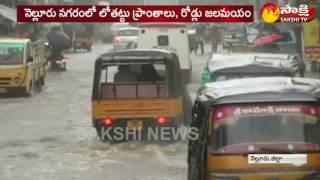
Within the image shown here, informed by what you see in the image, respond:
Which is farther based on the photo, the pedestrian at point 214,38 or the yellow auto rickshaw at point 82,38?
the yellow auto rickshaw at point 82,38

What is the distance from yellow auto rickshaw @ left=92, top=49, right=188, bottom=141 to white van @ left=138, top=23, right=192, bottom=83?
11130 millimetres

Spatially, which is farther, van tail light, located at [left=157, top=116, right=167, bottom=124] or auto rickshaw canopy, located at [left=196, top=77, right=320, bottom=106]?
van tail light, located at [left=157, top=116, right=167, bottom=124]

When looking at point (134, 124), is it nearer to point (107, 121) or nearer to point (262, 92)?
point (107, 121)

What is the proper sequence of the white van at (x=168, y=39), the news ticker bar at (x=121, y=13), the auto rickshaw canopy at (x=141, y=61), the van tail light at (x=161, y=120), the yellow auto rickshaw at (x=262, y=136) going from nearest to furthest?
1. the yellow auto rickshaw at (x=262, y=136)
2. the van tail light at (x=161, y=120)
3. the auto rickshaw canopy at (x=141, y=61)
4. the news ticker bar at (x=121, y=13)
5. the white van at (x=168, y=39)

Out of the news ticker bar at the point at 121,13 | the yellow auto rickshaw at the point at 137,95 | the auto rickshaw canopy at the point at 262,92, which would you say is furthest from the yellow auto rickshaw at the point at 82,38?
the auto rickshaw canopy at the point at 262,92

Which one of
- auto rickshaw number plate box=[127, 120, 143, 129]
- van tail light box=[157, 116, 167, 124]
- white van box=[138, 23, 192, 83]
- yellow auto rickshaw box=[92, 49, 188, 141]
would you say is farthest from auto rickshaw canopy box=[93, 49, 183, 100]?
white van box=[138, 23, 192, 83]

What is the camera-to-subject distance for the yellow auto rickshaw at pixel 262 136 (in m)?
7.63

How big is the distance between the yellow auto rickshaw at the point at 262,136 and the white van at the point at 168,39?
19.6 metres

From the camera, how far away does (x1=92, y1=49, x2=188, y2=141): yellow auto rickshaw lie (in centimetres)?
1583

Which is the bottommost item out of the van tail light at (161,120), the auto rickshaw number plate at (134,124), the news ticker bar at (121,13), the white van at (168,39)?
the auto rickshaw number plate at (134,124)

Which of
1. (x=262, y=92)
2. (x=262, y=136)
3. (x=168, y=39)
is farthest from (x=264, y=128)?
(x=168, y=39)

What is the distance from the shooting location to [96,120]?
15.9 m

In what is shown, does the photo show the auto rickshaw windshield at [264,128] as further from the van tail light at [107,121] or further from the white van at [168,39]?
the white van at [168,39]

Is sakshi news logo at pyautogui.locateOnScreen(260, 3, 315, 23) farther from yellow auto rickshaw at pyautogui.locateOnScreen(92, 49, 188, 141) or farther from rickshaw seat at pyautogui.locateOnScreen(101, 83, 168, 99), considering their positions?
rickshaw seat at pyautogui.locateOnScreen(101, 83, 168, 99)
